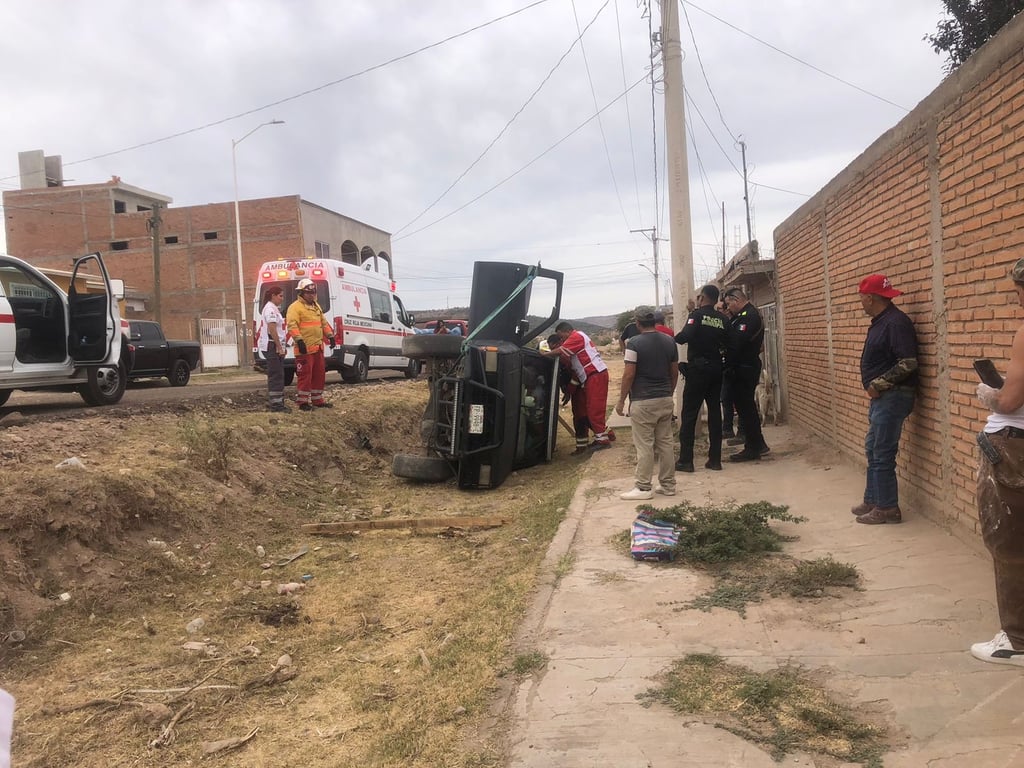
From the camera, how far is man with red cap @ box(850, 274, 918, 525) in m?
4.97

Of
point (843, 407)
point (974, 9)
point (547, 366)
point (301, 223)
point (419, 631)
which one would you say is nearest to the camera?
point (419, 631)

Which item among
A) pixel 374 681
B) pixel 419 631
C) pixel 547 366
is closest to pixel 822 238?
pixel 547 366

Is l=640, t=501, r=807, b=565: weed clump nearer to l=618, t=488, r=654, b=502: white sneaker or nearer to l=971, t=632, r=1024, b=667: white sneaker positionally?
l=618, t=488, r=654, b=502: white sneaker

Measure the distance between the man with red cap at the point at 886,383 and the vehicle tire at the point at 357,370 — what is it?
1179cm

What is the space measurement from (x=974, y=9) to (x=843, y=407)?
45.9 ft

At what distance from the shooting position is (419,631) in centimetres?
432

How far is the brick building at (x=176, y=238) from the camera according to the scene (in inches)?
1555

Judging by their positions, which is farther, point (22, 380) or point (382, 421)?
point (382, 421)

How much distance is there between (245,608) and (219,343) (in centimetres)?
2844

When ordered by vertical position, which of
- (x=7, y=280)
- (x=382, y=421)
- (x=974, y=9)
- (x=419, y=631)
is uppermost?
(x=974, y=9)

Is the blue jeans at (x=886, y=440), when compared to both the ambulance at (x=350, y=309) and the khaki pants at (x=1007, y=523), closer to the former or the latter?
the khaki pants at (x=1007, y=523)

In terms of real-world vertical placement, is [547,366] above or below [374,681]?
above

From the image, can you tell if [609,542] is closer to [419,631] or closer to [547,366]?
[419,631]

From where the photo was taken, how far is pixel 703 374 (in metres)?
7.60
